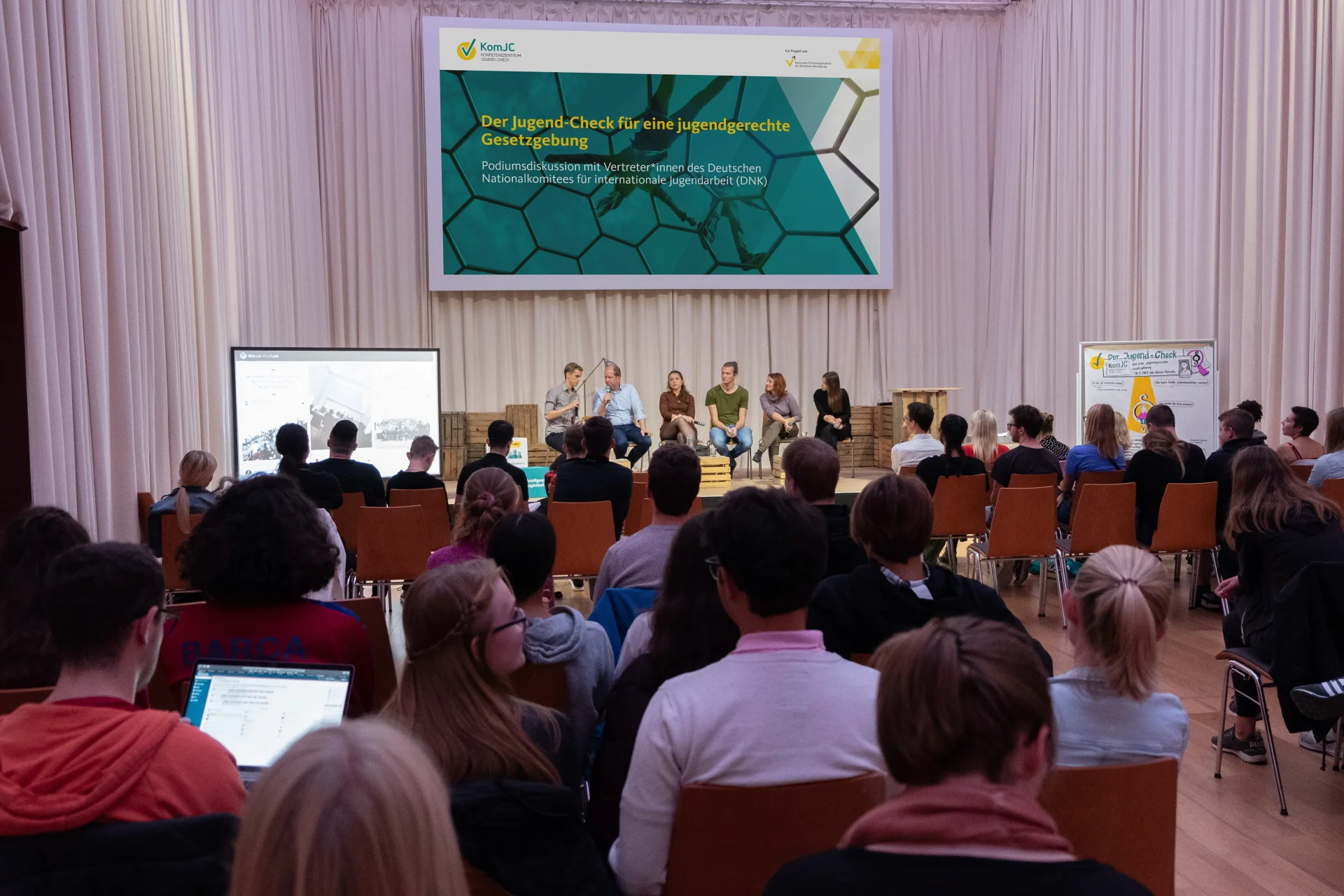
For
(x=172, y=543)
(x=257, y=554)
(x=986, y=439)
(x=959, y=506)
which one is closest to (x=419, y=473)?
(x=172, y=543)

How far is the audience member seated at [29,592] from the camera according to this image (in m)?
2.10

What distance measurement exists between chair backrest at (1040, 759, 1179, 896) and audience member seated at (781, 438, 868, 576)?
1.62 meters

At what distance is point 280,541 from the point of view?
2.24 meters

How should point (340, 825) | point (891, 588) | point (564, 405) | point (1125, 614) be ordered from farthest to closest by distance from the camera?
1. point (564, 405)
2. point (891, 588)
3. point (1125, 614)
4. point (340, 825)

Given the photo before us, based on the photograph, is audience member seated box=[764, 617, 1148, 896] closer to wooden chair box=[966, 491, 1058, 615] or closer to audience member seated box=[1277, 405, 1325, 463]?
wooden chair box=[966, 491, 1058, 615]

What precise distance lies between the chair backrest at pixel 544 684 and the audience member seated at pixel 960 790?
1.26 m

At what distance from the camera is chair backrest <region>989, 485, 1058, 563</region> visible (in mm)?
5773

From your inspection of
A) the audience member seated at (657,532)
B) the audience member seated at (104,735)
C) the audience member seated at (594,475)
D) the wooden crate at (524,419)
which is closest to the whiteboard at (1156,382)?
the audience member seated at (594,475)

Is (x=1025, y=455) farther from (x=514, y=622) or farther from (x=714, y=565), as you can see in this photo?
(x=514, y=622)

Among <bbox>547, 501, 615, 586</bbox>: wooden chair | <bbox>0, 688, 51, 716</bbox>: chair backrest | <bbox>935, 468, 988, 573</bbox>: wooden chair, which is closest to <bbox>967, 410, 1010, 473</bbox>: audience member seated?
<bbox>935, 468, 988, 573</bbox>: wooden chair

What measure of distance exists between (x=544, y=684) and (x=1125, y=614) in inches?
46.2

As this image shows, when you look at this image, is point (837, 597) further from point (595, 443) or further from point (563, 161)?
point (563, 161)

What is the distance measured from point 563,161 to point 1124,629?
10.2m

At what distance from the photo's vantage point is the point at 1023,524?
5824mm
